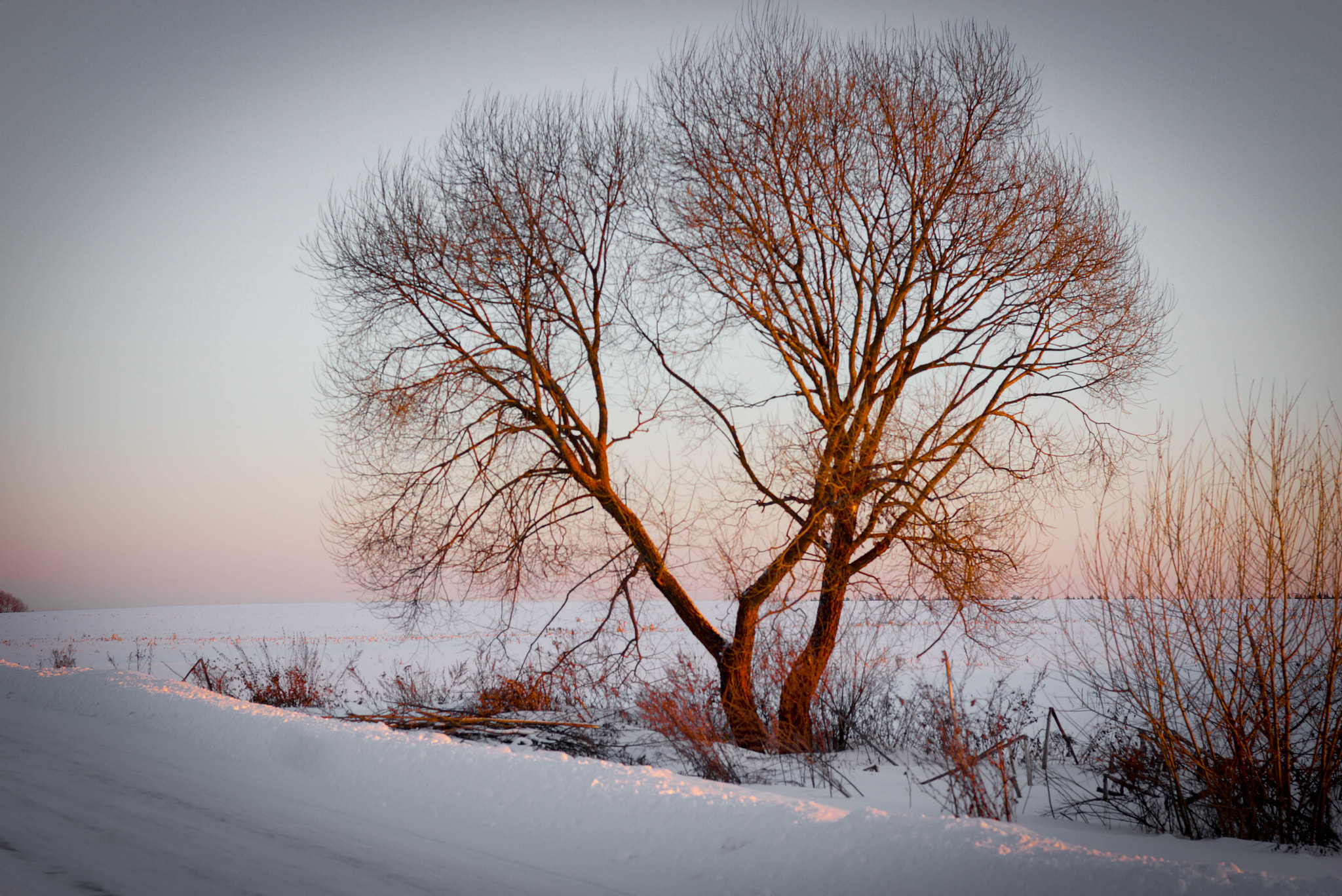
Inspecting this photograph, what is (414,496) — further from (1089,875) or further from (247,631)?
(247,631)

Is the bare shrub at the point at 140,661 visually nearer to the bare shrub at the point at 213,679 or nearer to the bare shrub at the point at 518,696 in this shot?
the bare shrub at the point at 213,679

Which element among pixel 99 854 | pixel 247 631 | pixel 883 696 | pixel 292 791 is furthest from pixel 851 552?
pixel 247 631

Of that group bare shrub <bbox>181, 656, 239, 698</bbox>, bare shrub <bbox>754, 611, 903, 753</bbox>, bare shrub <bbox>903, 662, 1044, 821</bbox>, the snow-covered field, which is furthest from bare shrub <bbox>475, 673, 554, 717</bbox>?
bare shrub <bbox>903, 662, 1044, 821</bbox>

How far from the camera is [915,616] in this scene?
35.3 ft

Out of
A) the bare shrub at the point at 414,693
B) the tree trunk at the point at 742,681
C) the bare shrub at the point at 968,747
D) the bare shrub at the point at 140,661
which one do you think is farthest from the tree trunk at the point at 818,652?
the bare shrub at the point at 140,661

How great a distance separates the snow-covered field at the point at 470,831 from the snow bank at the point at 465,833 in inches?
0.6

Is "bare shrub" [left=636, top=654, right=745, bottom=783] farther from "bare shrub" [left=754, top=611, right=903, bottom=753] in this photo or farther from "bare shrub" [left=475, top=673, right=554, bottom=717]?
"bare shrub" [left=475, top=673, right=554, bottom=717]

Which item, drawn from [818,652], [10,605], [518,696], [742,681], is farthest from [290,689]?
[10,605]

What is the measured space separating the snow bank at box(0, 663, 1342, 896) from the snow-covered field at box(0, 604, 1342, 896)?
0.02 metres

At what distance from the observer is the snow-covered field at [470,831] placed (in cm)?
433

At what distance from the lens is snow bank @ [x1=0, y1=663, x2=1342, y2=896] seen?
4320mm

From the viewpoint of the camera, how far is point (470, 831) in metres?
5.88

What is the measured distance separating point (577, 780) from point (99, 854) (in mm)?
3150

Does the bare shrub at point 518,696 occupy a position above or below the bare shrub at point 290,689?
above
